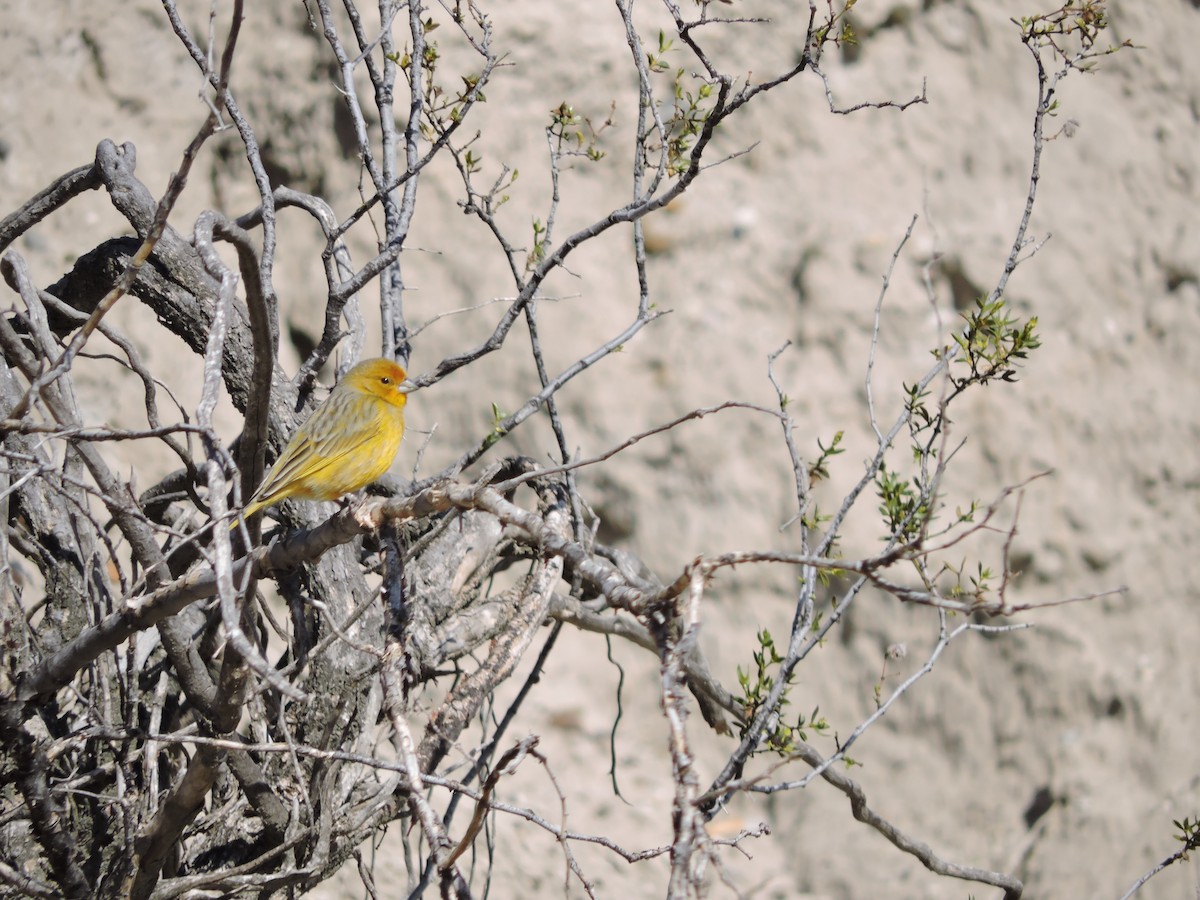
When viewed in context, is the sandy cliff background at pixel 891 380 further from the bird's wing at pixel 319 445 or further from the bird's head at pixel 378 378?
the bird's wing at pixel 319 445

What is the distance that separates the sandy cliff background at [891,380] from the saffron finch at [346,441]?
7.70ft

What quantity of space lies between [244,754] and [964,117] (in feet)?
19.3

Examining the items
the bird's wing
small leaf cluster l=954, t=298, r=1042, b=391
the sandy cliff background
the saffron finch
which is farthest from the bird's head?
the sandy cliff background

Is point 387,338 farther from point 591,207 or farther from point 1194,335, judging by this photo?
point 1194,335

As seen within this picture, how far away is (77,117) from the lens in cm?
789

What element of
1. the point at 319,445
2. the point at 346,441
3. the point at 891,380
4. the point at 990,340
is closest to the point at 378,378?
the point at 346,441

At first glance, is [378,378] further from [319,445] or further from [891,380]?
[891,380]

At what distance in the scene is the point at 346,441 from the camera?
4.13m

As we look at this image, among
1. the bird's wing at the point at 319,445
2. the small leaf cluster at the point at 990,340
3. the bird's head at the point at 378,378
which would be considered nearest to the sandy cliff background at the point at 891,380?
the bird's head at the point at 378,378

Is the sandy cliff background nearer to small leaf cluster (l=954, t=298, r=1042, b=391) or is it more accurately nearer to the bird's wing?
the bird's wing

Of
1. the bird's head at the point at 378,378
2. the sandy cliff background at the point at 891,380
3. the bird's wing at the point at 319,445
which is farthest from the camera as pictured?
the sandy cliff background at the point at 891,380

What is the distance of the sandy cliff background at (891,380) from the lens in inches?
267

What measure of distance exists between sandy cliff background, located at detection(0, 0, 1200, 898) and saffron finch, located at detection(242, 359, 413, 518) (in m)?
2.35

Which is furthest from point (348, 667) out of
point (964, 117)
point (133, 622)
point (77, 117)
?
point (77, 117)
